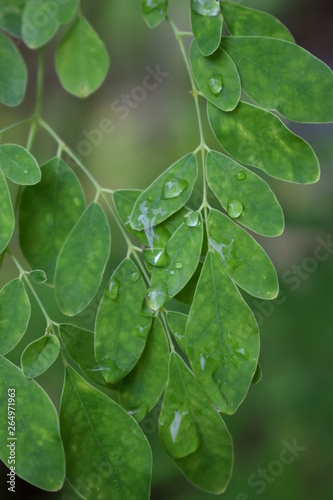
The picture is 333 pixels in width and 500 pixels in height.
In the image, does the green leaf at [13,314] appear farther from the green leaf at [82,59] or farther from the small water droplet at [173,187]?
the green leaf at [82,59]

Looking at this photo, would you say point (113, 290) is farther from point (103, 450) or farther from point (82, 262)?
point (103, 450)

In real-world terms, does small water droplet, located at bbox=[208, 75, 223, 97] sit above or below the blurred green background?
above

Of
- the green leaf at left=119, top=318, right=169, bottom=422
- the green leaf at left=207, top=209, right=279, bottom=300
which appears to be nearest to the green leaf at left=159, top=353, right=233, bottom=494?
the green leaf at left=119, top=318, right=169, bottom=422

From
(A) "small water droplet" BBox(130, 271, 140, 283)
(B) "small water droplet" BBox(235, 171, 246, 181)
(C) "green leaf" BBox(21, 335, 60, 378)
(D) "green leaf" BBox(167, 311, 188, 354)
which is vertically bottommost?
(C) "green leaf" BBox(21, 335, 60, 378)

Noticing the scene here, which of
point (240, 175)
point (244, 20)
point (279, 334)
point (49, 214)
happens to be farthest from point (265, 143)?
point (279, 334)

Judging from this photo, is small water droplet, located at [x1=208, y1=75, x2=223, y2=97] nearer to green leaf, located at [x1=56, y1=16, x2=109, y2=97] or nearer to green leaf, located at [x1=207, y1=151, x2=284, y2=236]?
green leaf, located at [x1=207, y1=151, x2=284, y2=236]

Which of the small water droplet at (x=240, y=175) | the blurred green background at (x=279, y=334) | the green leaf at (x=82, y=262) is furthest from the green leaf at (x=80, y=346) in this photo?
the blurred green background at (x=279, y=334)

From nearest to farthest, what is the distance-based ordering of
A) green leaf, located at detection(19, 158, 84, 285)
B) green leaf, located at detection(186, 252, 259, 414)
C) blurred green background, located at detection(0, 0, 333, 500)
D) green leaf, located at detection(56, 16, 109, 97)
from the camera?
1. green leaf, located at detection(186, 252, 259, 414)
2. green leaf, located at detection(19, 158, 84, 285)
3. green leaf, located at detection(56, 16, 109, 97)
4. blurred green background, located at detection(0, 0, 333, 500)

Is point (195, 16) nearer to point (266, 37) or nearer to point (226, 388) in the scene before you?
point (266, 37)
